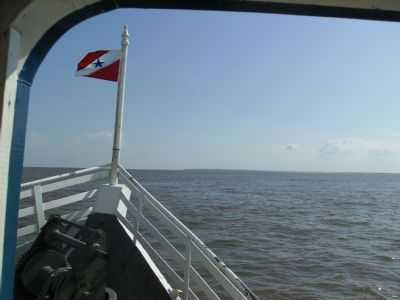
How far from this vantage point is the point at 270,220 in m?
22.6

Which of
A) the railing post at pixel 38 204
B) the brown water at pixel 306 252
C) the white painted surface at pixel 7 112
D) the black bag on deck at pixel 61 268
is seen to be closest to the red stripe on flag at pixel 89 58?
the railing post at pixel 38 204

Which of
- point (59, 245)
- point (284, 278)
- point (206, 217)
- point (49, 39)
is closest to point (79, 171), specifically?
point (59, 245)

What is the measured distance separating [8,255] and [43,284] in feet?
5.13

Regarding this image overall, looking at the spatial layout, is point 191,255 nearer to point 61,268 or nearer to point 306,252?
point 61,268

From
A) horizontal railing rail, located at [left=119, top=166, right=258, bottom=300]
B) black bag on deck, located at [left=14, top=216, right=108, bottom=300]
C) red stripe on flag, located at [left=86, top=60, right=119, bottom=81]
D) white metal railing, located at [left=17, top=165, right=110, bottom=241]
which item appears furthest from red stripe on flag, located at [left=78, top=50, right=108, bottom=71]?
black bag on deck, located at [left=14, top=216, right=108, bottom=300]

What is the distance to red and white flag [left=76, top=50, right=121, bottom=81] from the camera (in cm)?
587

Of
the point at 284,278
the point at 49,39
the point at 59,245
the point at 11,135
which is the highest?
the point at 49,39

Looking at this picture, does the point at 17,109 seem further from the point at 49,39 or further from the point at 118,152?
the point at 118,152

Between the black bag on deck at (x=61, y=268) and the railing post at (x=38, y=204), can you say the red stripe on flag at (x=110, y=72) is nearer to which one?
the railing post at (x=38, y=204)

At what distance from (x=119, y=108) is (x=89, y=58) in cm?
104

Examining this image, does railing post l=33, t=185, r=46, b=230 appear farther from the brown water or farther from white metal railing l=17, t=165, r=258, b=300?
the brown water

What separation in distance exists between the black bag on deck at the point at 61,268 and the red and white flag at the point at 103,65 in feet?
9.47

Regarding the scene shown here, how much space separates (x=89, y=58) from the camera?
604cm

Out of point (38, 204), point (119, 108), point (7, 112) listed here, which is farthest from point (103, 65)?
point (7, 112)
